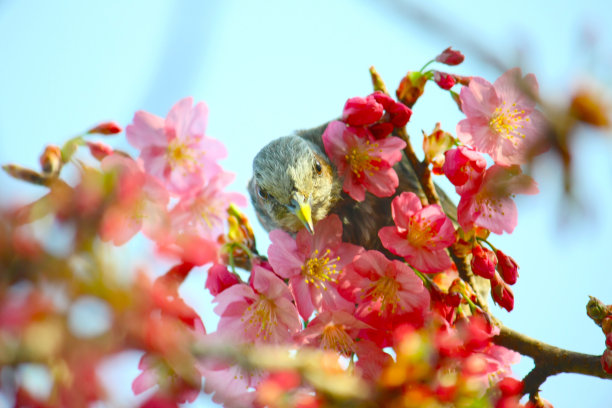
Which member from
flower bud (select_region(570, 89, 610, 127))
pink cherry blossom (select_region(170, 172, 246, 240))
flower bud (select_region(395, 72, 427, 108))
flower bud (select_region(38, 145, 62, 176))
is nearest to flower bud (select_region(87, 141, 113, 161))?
flower bud (select_region(38, 145, 62, 176))

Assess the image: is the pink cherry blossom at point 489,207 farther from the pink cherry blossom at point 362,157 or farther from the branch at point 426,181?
the pink cherry blossom at point 362,157

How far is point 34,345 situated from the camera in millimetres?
764

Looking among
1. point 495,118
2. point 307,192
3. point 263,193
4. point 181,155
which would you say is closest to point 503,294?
point 495,118

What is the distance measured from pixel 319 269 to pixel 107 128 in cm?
81

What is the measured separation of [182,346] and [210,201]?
1483 mm

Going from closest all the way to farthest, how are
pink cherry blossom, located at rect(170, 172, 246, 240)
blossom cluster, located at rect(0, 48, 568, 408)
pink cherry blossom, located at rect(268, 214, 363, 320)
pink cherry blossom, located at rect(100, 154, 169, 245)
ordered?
pink cherry blossom, located at rect(100, 154, 169, 245), blossom cluster, located at rect(0, 48, 568, 408), pink cherry blossom, located at rect(268, 214, 363, 320), pink cherry blossom, located at rect(170, 172, 246, 240)

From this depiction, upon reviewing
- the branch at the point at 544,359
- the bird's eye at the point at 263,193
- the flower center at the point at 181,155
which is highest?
the flower center at the point at 181,155

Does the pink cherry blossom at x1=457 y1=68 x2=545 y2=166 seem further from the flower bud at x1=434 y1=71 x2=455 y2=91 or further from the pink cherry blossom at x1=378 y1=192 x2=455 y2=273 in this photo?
the pink cherry blossom at x1=378 y1=192 x2=455 y2=273

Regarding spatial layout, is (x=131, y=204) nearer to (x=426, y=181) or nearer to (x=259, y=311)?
(x=259, y=311)

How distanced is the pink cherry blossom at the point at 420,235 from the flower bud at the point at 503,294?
177mm

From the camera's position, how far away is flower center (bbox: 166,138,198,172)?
2096 millimetres

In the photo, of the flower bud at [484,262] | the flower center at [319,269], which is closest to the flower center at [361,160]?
the flower center at [319,269]

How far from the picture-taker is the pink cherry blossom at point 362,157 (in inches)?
80.4

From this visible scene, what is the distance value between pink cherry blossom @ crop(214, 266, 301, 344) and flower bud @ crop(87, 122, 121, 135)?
613 millimetres
